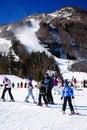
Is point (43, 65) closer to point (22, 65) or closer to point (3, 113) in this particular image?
point (22, 65)

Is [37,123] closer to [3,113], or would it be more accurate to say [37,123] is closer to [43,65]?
[3,113]

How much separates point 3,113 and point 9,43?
141 m

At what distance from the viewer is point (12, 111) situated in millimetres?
16062

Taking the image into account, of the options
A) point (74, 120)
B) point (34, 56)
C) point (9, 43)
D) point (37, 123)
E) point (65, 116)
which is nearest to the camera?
point (37, 123)

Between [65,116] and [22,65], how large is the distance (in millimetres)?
71616

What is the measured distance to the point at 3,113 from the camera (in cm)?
1522

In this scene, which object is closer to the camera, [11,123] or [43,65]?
[11,123]

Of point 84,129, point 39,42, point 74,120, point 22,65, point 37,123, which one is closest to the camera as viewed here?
point 84,129

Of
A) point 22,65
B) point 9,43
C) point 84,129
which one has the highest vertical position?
point 9,43

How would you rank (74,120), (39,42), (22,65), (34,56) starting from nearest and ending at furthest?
(74,120) → (22,65) → (34,56) → (39,42)

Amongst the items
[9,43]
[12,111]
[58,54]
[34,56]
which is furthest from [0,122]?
[58,54]

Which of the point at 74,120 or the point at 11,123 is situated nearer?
the point at 11,123

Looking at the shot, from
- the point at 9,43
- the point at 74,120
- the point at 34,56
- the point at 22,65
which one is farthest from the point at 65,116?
the point at 9,43

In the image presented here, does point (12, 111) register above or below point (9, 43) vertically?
below
